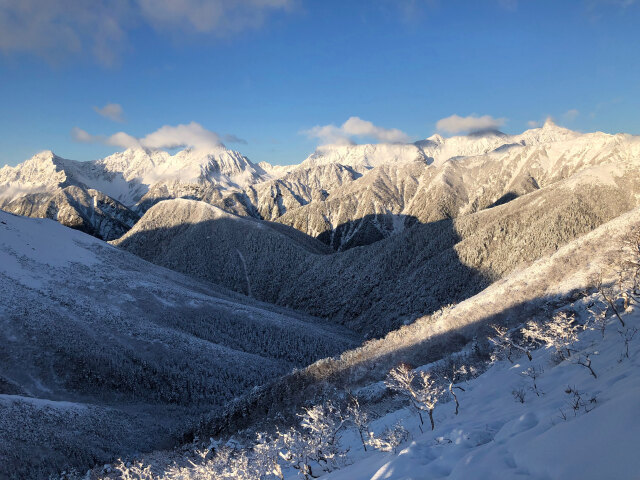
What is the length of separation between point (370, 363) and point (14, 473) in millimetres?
43876

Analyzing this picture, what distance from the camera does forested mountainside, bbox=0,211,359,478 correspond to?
48469 millimetres

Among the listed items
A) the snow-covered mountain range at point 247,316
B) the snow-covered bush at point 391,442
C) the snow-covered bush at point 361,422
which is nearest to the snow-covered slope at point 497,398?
the snow-covered bush at point 391,442

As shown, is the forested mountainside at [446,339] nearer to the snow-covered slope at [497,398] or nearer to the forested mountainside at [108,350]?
the snow-covered slope at [497,398]

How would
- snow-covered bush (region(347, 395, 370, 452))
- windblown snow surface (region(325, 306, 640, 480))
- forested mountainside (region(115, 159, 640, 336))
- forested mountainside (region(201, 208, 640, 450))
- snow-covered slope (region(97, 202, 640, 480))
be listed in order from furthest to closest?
forested mountainside (region(115, 159, 640, 336))
forested mountainside (region(201, 208, 640, 450))
snow-covered bush (region(347, 395, 370, 452))
snow-covered slope (region(97, 202, 640, 480))
windblown snow surface (region(325, 306, 640, 480))

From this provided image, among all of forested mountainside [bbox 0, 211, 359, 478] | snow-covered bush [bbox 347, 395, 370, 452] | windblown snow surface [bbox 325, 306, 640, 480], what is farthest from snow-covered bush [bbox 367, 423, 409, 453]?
forested mountainside [bbox 0, 211, 359, 478]

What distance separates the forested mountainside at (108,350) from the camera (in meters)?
48.5

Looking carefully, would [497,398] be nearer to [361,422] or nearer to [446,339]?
[361,422]

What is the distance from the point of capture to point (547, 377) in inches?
866

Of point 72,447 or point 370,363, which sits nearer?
point 72,447

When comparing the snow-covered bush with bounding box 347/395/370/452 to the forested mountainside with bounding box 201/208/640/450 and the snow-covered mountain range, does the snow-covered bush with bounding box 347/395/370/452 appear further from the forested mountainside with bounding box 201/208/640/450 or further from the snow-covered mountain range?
the snow-covered mountain range

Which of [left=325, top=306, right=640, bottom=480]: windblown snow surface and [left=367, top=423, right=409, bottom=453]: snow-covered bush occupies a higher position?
[left=325, top=306, right=640, bottom=480]: windblown snow surface

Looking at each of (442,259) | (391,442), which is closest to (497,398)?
(391,442)

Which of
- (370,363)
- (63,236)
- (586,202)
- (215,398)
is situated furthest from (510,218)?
(63,236)

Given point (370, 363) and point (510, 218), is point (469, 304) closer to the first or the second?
point (370, 363)
